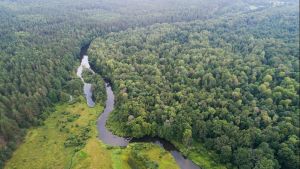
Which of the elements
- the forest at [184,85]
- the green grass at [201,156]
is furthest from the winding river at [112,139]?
the forest at [184,85]

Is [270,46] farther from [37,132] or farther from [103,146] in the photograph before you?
[37,132]

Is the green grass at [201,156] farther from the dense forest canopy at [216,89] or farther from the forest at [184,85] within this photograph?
the dense forest canopy at [216,89]

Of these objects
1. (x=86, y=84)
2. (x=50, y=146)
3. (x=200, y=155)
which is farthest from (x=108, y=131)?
(x=86, y=84)

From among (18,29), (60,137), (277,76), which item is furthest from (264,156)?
(18,29)

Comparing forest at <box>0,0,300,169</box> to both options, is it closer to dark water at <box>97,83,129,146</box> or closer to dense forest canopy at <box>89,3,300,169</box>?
dense forest canopy at <box>89,3,300,169</box>

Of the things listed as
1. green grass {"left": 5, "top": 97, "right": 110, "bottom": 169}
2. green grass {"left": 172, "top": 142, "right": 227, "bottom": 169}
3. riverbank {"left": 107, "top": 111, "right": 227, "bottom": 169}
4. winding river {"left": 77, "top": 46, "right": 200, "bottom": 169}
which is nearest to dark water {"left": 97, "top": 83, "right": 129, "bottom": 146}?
winding river {"left": 77, "top": 46, "right": 200, "bottom": 169}

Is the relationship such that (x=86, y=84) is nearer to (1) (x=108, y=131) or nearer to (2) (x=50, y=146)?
(1) (x=108, y=131)
